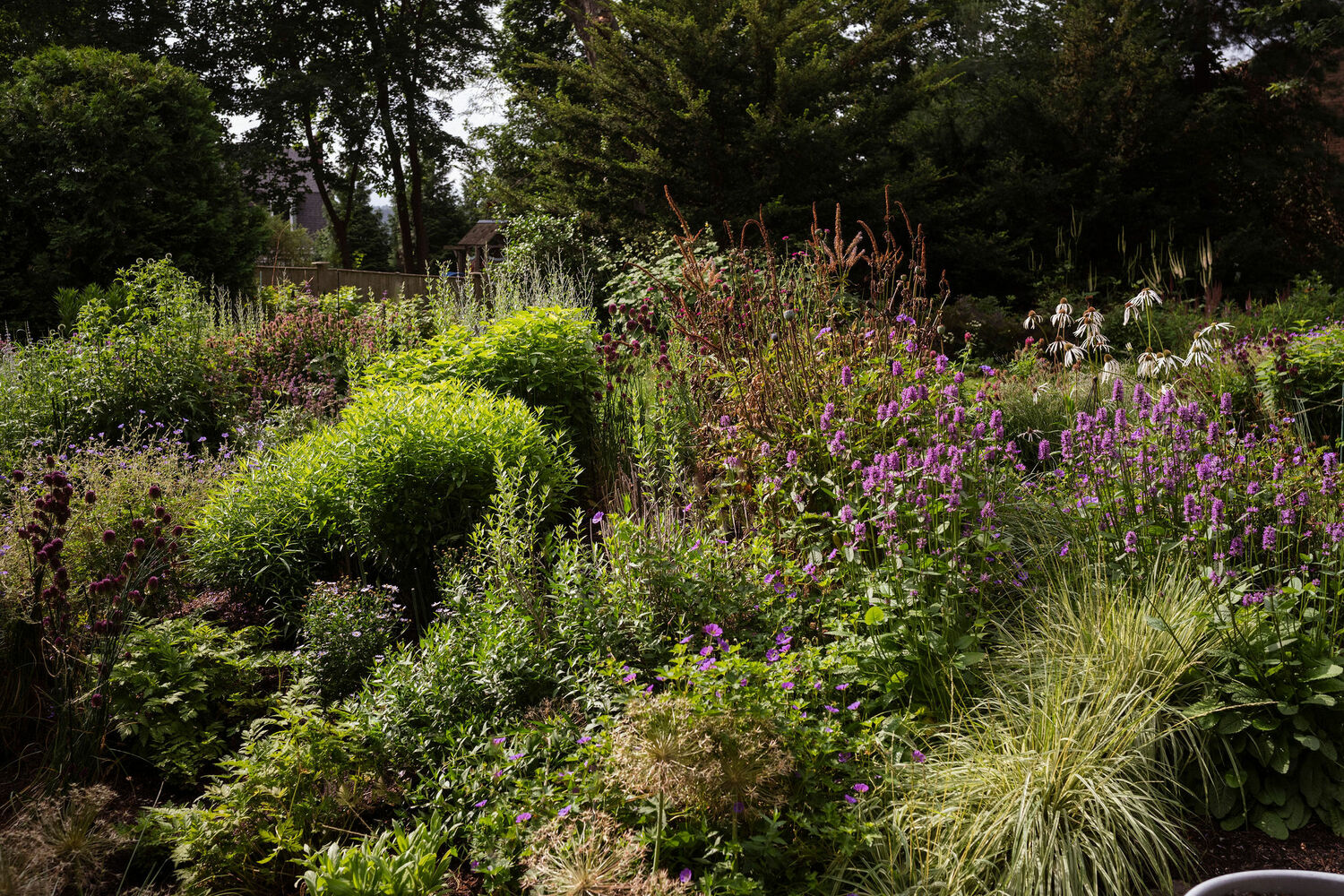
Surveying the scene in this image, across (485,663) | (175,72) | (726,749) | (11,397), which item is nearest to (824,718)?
(726,749)

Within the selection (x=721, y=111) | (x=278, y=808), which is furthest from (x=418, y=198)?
(x=278, y=808)

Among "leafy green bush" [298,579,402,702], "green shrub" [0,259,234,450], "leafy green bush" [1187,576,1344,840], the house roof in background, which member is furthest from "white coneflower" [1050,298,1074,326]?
the house roof in background

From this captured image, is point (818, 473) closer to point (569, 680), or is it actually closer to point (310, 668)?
point (569, 680)

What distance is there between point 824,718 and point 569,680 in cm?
78

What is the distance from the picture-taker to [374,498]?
375 centimetres

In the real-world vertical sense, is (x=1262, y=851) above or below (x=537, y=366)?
below

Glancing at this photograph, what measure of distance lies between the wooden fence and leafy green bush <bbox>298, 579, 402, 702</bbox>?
8.74 meters

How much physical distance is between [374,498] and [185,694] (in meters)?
1.07

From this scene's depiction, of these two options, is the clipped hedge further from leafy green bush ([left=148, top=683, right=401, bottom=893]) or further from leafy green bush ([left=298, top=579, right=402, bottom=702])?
leafy green bush ([left=148, top=683, right=401, bottom=893])

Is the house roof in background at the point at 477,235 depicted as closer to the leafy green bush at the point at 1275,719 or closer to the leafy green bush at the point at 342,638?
the leafy green bush at the point at 342,638

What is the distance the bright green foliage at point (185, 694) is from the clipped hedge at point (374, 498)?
1.85ft

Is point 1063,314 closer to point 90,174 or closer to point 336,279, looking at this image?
point 90,174

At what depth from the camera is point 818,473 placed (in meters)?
3.46

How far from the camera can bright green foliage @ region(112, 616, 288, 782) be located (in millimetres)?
2846
